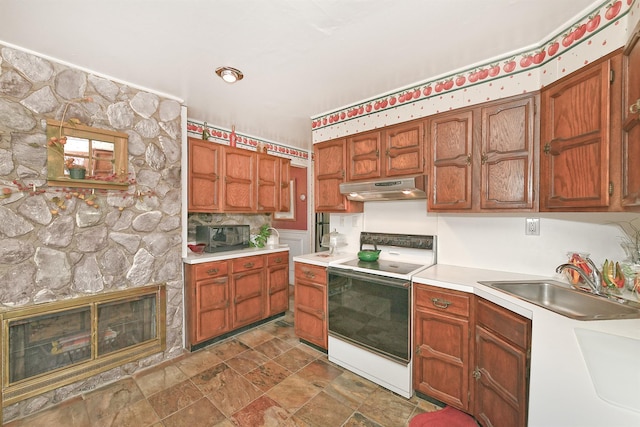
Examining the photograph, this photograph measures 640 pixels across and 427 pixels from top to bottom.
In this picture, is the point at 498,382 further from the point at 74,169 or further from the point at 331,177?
the point at 74,169

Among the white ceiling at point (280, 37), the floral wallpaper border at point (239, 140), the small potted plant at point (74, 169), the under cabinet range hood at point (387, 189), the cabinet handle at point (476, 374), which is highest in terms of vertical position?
the white ceiling at point (280, 37)

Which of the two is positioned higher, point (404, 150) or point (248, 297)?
point (404, 150)

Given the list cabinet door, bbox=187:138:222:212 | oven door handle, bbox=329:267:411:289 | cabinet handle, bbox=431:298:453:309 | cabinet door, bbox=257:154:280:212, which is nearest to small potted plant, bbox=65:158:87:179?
cabinet door, bbox=187:138:222:212

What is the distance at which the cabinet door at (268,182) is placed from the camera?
3.34 metres

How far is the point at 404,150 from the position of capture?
226 cm

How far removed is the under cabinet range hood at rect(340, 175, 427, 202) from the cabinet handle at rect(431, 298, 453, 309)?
86 centimetres

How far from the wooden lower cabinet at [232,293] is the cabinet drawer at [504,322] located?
227 cm

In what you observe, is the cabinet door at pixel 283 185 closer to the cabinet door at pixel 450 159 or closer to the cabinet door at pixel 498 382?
the cabinet door at pixel 450 159

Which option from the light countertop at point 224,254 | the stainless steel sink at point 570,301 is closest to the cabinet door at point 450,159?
the stainless steel sink at point 570,301

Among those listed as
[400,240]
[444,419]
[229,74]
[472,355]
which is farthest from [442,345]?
[229,74]

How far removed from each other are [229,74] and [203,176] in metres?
1.19

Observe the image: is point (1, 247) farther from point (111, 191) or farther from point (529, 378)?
point (529, 378)

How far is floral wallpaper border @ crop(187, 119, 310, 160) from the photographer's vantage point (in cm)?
321

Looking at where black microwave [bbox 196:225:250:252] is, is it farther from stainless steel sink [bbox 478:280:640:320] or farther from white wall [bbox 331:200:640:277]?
stainless steel sink [bbox 478:280:640:320]
